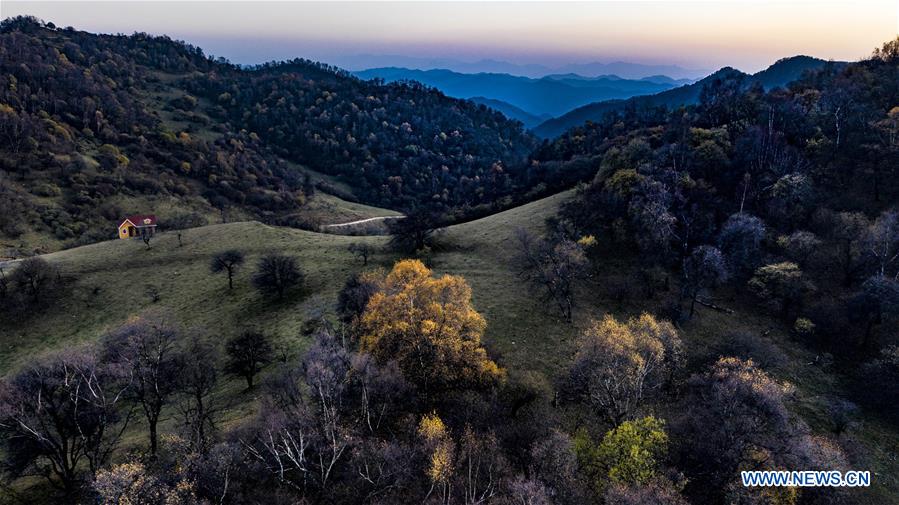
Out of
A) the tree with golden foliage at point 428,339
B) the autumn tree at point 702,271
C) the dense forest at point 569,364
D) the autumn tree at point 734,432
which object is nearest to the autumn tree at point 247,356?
the dense forest at point 569,364

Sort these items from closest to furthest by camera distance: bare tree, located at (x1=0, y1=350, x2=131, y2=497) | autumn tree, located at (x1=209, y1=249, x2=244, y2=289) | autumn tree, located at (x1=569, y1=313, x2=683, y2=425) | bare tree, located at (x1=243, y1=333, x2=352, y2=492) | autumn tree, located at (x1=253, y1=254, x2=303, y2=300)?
bare tree, located at (x1=0, y1=350, x2=131, y2=497) → bare tree, located at (x1=243, y1=333, x2=352, y2=492) → autumn tree, located at (x1=569, y1=313, x2=683, y2=425) → autumn tree, located at (x1=253, y1=254, x2=303, y2=300) → autumn tree, located at (x1=209, y1=249, x2=244, y2=289)

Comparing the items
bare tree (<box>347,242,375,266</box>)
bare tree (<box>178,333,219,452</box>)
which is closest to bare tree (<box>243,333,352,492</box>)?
bare tree (<box>178,333,219,452</box>)

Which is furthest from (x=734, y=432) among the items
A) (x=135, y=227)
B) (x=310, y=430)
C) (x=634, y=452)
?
(x=135, y=227)

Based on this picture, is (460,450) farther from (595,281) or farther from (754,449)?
(595,281)

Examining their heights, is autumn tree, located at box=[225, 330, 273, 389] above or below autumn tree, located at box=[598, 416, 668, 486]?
below

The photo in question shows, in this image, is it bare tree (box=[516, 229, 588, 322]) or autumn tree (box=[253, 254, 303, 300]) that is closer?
bare tree (box=[516, 229, 588, 322])

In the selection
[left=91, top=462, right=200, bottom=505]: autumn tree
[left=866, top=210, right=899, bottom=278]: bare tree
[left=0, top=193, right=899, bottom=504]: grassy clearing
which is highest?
[left=866, top=210, right=899, bottom=278]: bare tree

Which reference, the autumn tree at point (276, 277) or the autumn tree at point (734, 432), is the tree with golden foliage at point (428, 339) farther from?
the autumn tree at point (276, 277)

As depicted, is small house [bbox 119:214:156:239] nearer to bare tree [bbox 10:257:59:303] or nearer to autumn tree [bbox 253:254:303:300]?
bare tree [bbox 10:257:59:303]
